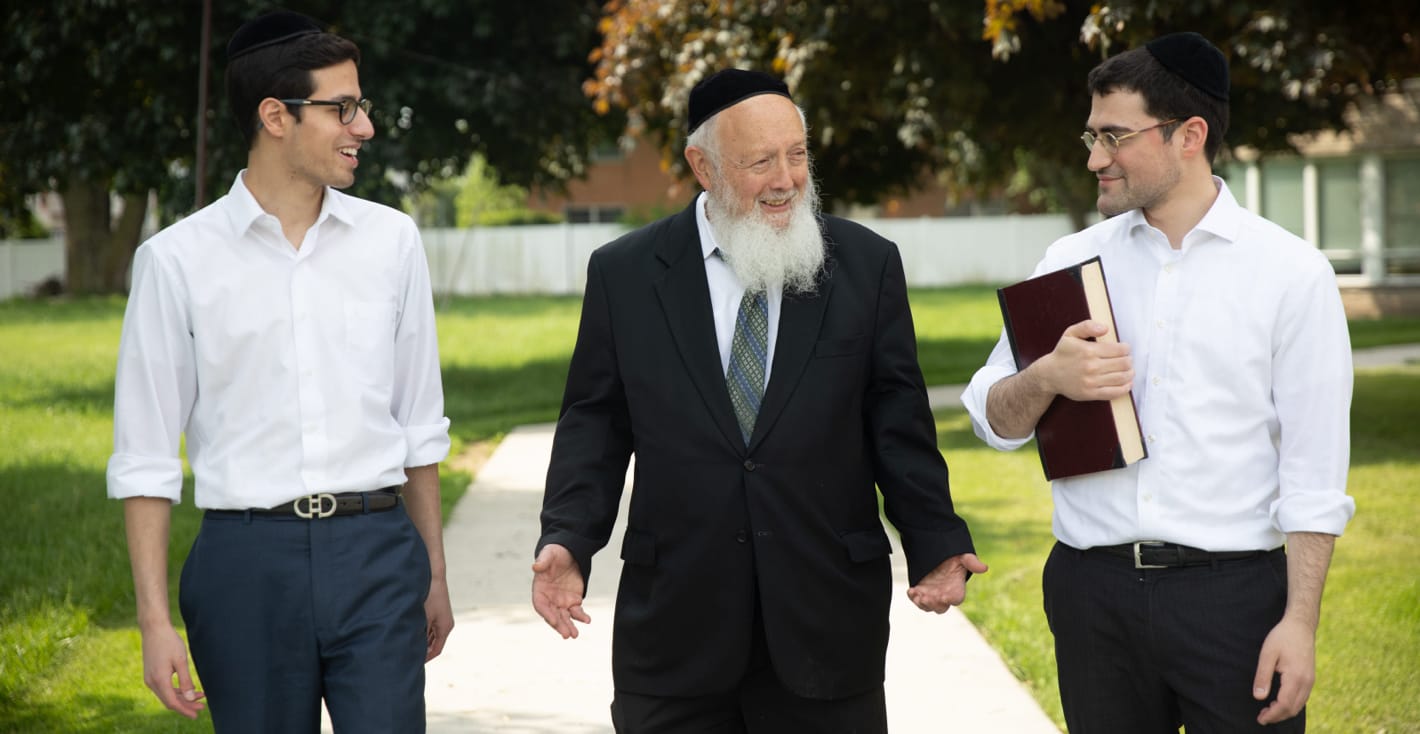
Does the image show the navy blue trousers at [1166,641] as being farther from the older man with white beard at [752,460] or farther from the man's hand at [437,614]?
the man's hand at [437,614]

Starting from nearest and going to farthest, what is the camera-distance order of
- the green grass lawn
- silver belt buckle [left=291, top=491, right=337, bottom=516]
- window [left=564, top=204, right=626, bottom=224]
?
silver belt buckle [left=291, top=491, right=337, bottom=516] → the green grass lawn → window [left=564, top=204, right=626, bottom=224]

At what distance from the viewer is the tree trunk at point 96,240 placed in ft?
127

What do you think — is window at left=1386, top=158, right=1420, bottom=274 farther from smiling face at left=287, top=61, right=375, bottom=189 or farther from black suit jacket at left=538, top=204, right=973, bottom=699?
smiling face at left=287, top=61, right=375, bottom=189

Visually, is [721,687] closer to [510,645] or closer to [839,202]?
[510,645]

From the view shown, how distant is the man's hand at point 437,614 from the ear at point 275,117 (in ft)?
3.38

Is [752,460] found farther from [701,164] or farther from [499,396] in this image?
[499,396]

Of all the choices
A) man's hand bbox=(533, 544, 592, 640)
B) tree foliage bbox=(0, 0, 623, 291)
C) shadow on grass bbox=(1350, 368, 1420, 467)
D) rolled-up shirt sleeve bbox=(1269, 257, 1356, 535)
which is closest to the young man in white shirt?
man's hand bbox=(533, 544, 592, 640)

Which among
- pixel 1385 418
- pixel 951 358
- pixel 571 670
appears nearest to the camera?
pixel 571 670

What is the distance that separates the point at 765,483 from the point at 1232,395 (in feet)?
3.17

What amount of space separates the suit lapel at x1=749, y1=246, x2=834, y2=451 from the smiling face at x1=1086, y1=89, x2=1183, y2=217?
2.10 feet

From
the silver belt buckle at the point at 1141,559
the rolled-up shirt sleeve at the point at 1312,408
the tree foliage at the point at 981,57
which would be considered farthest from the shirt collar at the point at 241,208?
the tree foliage at the point at 981,57

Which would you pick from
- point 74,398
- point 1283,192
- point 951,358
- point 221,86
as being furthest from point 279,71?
point 1283,192

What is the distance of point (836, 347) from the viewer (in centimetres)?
352

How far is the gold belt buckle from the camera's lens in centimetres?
332
